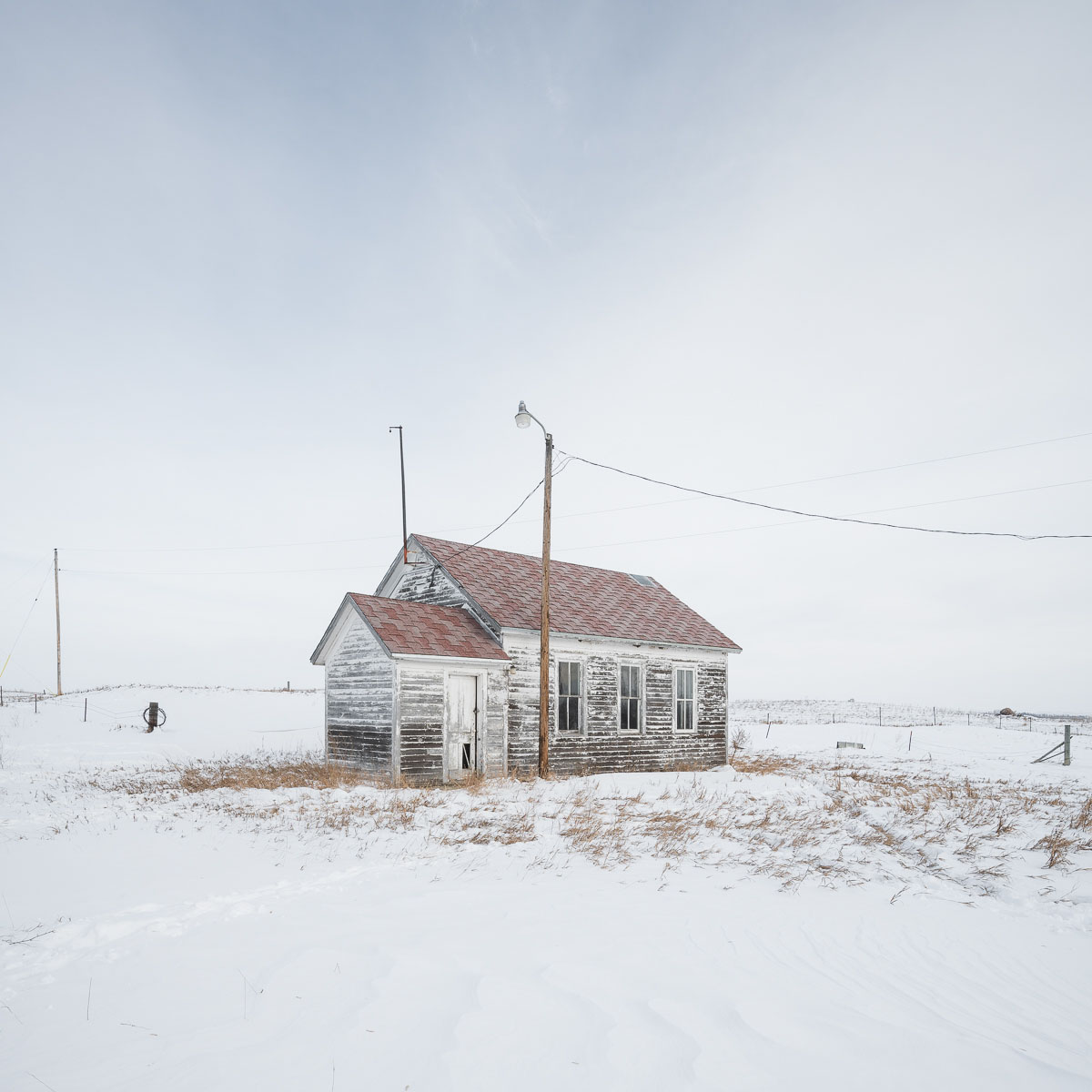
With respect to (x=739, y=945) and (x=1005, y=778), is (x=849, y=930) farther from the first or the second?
(x=1005, y=778)

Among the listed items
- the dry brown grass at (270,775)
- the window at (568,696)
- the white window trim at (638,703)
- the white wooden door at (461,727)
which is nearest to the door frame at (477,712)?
the white wooden door at (461,727)

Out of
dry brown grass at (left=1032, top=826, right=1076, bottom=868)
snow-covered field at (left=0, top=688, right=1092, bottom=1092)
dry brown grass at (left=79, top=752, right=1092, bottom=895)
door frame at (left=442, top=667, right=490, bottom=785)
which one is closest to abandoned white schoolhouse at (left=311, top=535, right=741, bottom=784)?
door frame at (left=442, top=667, right=490, bottom=785)

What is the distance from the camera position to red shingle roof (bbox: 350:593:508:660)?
15797mm

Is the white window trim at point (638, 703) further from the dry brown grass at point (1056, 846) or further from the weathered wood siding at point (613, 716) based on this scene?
the dry brown grass at point (1056, 846)

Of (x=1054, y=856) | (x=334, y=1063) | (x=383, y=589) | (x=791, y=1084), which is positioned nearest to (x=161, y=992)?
(x=334, y=1063)

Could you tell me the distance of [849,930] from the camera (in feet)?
20.1

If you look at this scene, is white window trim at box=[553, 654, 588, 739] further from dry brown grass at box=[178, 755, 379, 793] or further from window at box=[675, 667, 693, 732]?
dry brown grass at box=[178, 755, 379, 793]

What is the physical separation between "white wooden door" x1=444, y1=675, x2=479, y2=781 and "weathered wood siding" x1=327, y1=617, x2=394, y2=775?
139 centimetres

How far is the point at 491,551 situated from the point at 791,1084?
1884 centimetres

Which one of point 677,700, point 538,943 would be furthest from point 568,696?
point 538,943

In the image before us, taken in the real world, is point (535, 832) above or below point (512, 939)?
below

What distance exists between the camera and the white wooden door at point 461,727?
16.0 m

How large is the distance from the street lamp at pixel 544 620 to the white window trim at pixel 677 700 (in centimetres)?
495

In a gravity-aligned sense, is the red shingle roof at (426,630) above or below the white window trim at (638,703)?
above
